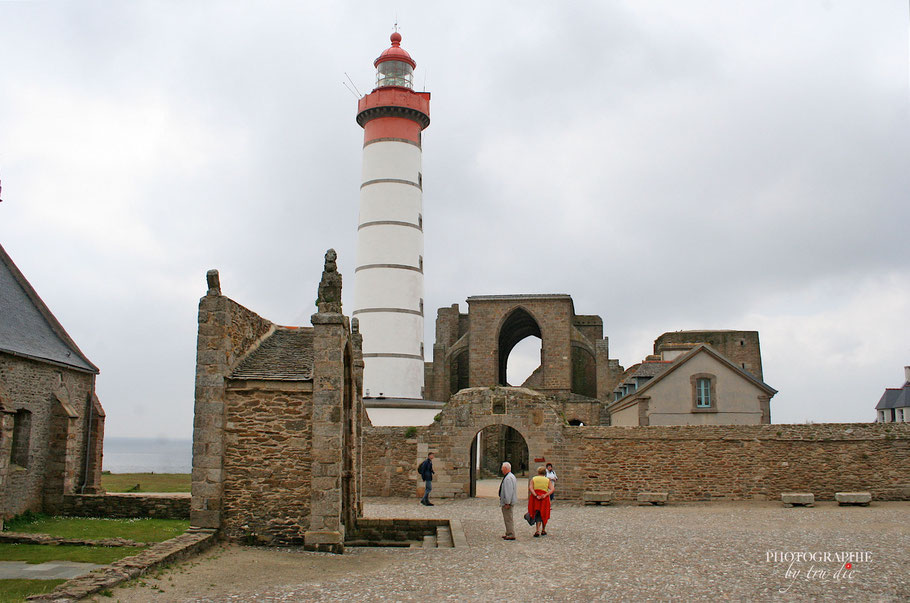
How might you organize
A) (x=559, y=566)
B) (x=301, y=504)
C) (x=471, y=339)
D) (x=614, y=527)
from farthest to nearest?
1. (x=471, y=339)
2. (x=614, y=527)
3. (x=301, y=504)
4. (x=559, y=566)

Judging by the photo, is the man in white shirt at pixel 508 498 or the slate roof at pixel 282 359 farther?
the man in white shirt at pixel 508 498

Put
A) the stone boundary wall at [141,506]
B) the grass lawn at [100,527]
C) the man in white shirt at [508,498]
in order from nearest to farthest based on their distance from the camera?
1. the grass lawn at [100,527]
2. the man in white shirt at [508,498]
3. the stone boundary wall at [141,506]

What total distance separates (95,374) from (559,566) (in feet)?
42.5

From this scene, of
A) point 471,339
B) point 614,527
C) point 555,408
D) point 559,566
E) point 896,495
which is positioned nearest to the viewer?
point 559,566

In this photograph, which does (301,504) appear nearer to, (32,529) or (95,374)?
(32,529)

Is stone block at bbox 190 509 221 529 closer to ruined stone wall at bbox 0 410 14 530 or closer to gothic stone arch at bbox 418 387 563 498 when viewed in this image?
ruined stone wall at bbox 0 410 14 530

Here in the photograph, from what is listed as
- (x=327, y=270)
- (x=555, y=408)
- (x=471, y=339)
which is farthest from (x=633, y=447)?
(x=471, y=339)

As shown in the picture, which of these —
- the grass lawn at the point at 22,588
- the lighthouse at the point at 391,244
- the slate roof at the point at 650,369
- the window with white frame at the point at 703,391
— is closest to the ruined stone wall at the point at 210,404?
the grass lawn at the point at 22,588

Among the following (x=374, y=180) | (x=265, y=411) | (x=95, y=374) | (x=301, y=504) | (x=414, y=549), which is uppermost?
(x=374, y=180)

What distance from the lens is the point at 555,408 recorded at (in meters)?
19.1

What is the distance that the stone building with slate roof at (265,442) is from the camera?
10.6m

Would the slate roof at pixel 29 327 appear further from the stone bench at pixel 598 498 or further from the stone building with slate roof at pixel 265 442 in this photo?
the stone bench at pixel 598 498

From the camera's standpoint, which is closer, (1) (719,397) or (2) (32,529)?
(2) (32,529)

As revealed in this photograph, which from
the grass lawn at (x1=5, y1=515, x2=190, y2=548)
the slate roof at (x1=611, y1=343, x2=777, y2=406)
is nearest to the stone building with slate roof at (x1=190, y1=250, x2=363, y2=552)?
the grass lawn at (x1=5, y1=515, x2=190, y2=548)
